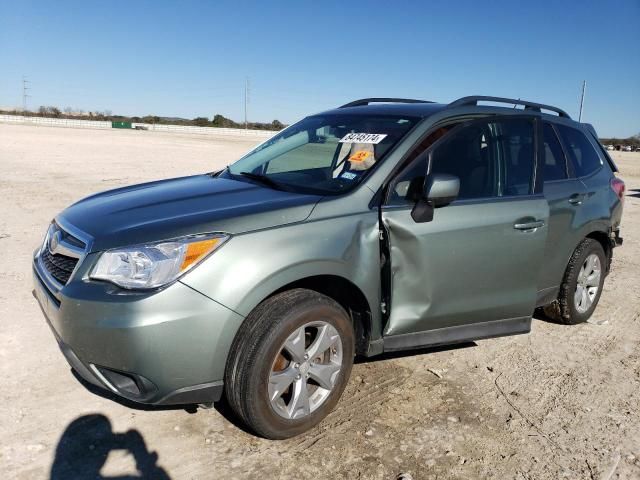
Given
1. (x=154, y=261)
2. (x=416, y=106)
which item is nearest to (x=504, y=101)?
(x=416, y=106)

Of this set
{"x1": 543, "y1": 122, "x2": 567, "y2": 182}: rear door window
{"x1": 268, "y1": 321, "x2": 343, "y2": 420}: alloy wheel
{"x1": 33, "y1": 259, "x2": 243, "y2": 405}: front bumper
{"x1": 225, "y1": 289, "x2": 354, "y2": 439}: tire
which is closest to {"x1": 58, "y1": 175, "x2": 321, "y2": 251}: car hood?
{"x1": 33, "y1": 259, "x2": 243, "y2": 405}: front bumper

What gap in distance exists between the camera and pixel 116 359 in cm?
255

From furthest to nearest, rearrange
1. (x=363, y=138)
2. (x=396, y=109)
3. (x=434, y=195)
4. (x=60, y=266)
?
(x=396, y=109), (x=363, y=138), (x=434, y=195), (x=60, y=266)

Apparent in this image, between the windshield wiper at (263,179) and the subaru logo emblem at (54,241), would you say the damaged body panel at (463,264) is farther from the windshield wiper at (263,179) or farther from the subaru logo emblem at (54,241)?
the subaru logo emblem at (54,241)


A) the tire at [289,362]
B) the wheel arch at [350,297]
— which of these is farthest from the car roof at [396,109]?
the tire at [289,362]

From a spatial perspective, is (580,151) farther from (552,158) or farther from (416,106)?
(416,106)

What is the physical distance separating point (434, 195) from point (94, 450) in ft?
7.54

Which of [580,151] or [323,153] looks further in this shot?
[580,151]

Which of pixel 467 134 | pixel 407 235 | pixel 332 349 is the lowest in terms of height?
pixel 332 349

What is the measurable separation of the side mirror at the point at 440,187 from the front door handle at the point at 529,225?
28.3 inches

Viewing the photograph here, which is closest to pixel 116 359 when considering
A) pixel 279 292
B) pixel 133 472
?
Result: pixel 133 472

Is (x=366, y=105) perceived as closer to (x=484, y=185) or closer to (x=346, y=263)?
(x=484, y=185)

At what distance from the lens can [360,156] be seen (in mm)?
3486

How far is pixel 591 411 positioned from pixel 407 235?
1624mm
